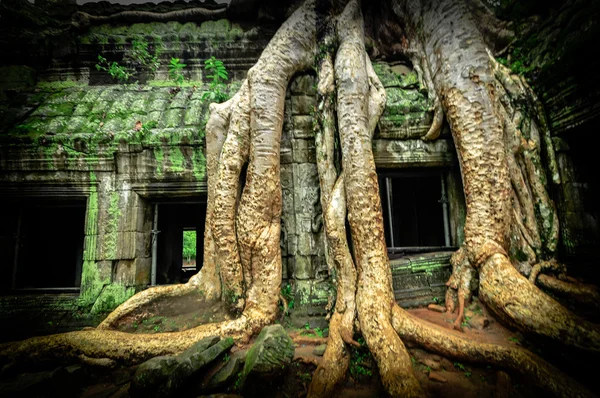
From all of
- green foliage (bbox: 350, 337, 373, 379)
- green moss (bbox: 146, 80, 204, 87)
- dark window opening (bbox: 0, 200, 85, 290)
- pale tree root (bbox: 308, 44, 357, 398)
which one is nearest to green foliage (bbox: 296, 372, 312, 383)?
pale tree root (bbox: 308, 44, 357, 398)

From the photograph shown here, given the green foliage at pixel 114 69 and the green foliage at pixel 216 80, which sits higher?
the green foliage at pixel 114 69

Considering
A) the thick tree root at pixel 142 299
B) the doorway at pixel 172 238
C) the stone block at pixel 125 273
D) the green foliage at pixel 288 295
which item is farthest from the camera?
the doorway at pixel 172 238

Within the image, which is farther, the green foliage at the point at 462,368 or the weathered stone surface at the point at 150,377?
the green foliage at the point at 462,368

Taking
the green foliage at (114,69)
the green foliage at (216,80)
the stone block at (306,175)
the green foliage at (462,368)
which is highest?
the green foliage at (114,69)

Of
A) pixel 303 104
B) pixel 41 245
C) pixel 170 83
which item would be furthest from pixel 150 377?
pixel 41 245

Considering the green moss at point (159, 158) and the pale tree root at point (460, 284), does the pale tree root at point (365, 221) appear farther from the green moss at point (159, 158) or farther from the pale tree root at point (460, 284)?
the green moss at point (159, 158)

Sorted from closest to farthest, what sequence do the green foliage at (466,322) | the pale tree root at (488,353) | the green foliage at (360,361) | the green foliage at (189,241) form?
the pale tree root at (488,353)
the green foliage at (360,361)
the green foliage at (466,322)
the green foliage at (189,241)

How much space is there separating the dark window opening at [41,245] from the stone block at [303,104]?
329 centimetres

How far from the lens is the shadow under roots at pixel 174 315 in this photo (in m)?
2.70

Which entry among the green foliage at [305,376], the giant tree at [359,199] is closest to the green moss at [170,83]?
the giant tree at [359,199]

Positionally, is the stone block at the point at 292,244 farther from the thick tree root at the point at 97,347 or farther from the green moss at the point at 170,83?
the green moss at the point at 170,83

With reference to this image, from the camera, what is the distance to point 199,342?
2217 millimetres

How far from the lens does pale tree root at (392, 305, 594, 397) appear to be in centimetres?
174

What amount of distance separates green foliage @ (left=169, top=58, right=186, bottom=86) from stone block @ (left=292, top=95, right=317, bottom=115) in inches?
86.3
